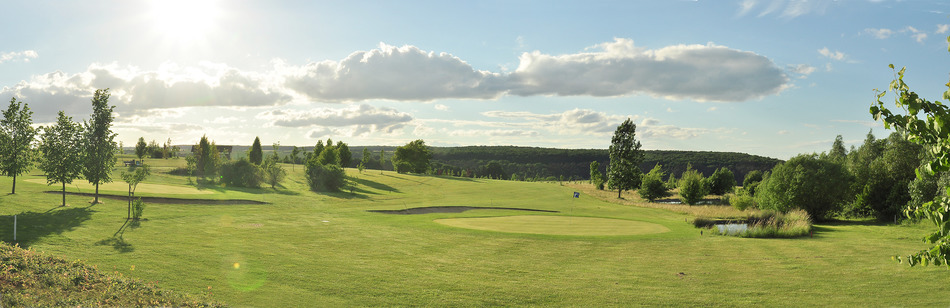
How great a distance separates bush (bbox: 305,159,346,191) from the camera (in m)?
69.6

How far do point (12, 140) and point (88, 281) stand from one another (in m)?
31.4

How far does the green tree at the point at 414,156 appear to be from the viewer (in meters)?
117

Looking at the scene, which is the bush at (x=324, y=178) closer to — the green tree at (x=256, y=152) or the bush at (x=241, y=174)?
the bush at (x=241, y=174)

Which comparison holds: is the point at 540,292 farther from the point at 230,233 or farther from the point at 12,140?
the point at 12,140

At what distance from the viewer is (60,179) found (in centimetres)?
3381

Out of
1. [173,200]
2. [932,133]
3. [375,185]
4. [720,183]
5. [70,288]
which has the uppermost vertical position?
[932,133]

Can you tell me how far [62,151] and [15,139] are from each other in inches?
185

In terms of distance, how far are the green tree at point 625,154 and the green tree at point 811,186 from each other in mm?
32702

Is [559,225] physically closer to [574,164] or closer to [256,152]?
[256,152]

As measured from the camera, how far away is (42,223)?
80.0ft

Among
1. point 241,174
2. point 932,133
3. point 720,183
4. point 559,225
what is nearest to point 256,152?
point 241,174

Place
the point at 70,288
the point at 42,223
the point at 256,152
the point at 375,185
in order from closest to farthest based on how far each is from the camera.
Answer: the point at 70,288, the point at 42,223, the point at 375,185, the point at 256,152

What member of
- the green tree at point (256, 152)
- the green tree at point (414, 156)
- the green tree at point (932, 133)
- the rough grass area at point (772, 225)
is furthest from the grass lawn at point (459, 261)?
the green tree at point (414, 156)

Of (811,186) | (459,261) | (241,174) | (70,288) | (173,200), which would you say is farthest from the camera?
(241,174)
